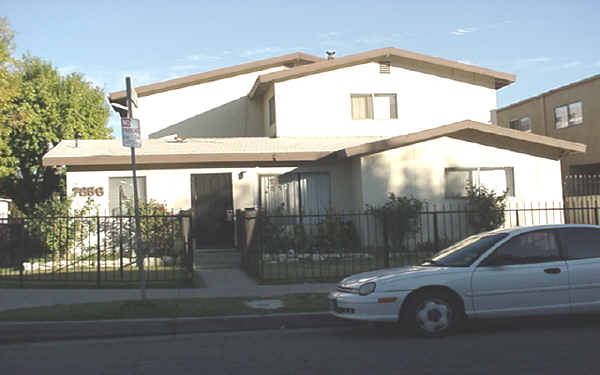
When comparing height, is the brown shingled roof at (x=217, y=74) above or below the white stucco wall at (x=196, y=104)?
above

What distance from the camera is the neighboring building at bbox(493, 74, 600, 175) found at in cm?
2558

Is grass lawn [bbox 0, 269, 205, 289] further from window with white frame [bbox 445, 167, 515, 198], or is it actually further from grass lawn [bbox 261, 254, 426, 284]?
window with white frame [bbox 445, 167, 515, 198]

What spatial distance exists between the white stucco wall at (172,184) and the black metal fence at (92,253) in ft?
4.34

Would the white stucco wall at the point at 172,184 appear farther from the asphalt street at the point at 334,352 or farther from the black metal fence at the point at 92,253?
the asphalt street at the point at 334,352

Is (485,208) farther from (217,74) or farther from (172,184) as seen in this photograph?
(217,74)

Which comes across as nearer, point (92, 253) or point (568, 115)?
point (92, 253)

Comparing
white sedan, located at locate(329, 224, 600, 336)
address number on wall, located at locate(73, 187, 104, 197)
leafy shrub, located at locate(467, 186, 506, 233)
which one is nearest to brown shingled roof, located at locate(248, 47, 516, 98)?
leafy shrub, located at locate(467, 186, 506, 233)

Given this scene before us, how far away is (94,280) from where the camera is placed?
12961mm

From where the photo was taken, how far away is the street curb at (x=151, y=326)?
882 centimetres

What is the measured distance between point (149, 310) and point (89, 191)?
869cm

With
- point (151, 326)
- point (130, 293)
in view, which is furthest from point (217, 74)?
point (151, 326)

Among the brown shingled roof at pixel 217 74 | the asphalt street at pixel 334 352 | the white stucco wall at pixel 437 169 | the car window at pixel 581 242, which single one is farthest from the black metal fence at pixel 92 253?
the brown shingled roof at pixel 217 74

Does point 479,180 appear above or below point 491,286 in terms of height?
above

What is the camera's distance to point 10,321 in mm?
9125
